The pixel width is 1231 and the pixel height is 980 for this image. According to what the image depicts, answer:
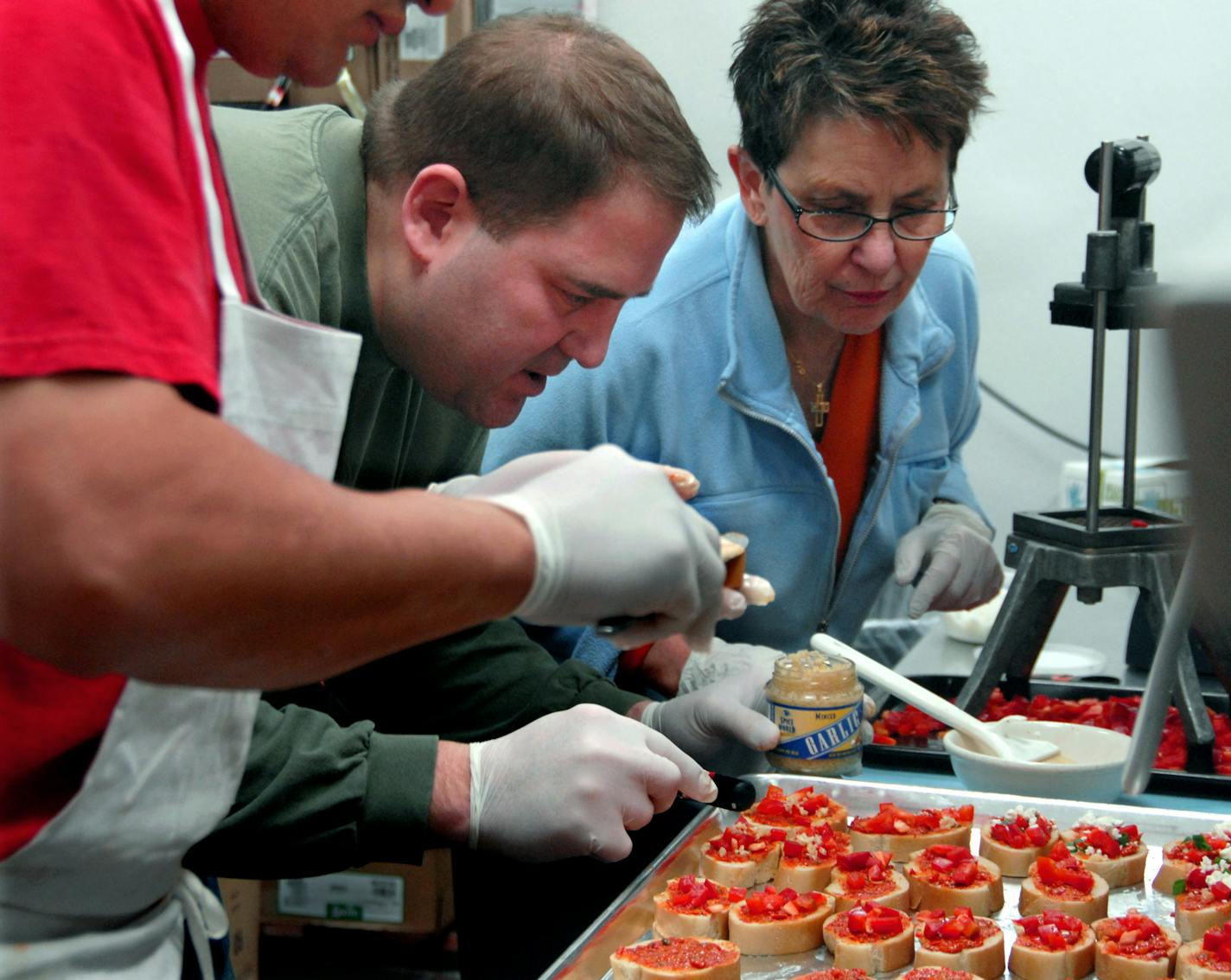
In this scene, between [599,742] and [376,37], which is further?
[599,742]

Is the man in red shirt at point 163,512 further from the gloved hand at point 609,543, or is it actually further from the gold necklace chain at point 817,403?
the gold necklace chain at point 817,403

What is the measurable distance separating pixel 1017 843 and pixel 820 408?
0.93m

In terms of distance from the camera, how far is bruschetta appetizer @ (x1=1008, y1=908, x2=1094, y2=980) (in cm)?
146

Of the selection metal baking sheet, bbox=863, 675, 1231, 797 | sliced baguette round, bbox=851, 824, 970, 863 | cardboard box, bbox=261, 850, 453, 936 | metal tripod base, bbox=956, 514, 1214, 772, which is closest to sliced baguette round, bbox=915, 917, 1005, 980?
sliced baguette round, bbox=851, 824, 970, 863

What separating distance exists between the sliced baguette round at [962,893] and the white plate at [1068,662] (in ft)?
2.81

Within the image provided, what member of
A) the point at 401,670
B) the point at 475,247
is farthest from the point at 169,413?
the point at 401,670

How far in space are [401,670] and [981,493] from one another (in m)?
2.60

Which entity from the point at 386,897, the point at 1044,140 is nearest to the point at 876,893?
the point at 386,897

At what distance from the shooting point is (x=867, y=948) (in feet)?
4.93

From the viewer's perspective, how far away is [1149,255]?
195cm

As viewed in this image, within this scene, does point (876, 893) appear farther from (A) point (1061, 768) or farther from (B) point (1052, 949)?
(A) point (1061, 768)

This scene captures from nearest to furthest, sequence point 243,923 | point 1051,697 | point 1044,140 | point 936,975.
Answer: point 936,975
point 1051,697
point 243,923
point 1044,140

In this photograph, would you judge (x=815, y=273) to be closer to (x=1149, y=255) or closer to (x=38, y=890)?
(x=1149, y=255)

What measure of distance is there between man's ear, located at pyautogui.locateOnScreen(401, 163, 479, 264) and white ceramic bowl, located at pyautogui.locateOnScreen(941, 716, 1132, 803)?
994 mm
